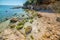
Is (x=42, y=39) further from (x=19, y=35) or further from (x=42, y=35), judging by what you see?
(x=19, y=35)

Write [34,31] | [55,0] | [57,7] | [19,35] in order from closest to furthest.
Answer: [19,35], [34,31], [57,7], [55,0]

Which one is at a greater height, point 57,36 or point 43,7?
point 57,36

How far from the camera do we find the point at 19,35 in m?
14.0

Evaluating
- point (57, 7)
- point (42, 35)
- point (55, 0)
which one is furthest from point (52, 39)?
point (55, 0)

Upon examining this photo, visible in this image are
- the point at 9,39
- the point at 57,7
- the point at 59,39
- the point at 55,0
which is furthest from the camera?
the point at 55,0

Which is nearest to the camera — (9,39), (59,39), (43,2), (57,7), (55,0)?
(59,39)

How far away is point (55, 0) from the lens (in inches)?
1358

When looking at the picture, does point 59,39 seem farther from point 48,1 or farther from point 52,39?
point 48,1

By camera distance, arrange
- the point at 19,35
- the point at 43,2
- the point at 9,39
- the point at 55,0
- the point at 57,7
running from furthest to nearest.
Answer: the point at 43,2 → the point at 55,0 → the point at 57,7 → the point at 19,35 → the point at 9,39

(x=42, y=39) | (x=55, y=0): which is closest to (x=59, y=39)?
(x=42, y=39)

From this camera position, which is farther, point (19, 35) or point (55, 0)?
point (55, 0)

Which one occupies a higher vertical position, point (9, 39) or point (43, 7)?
point (9, 39)

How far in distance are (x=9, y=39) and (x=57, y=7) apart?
68.0 feet

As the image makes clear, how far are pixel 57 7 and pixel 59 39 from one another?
19688 mm
